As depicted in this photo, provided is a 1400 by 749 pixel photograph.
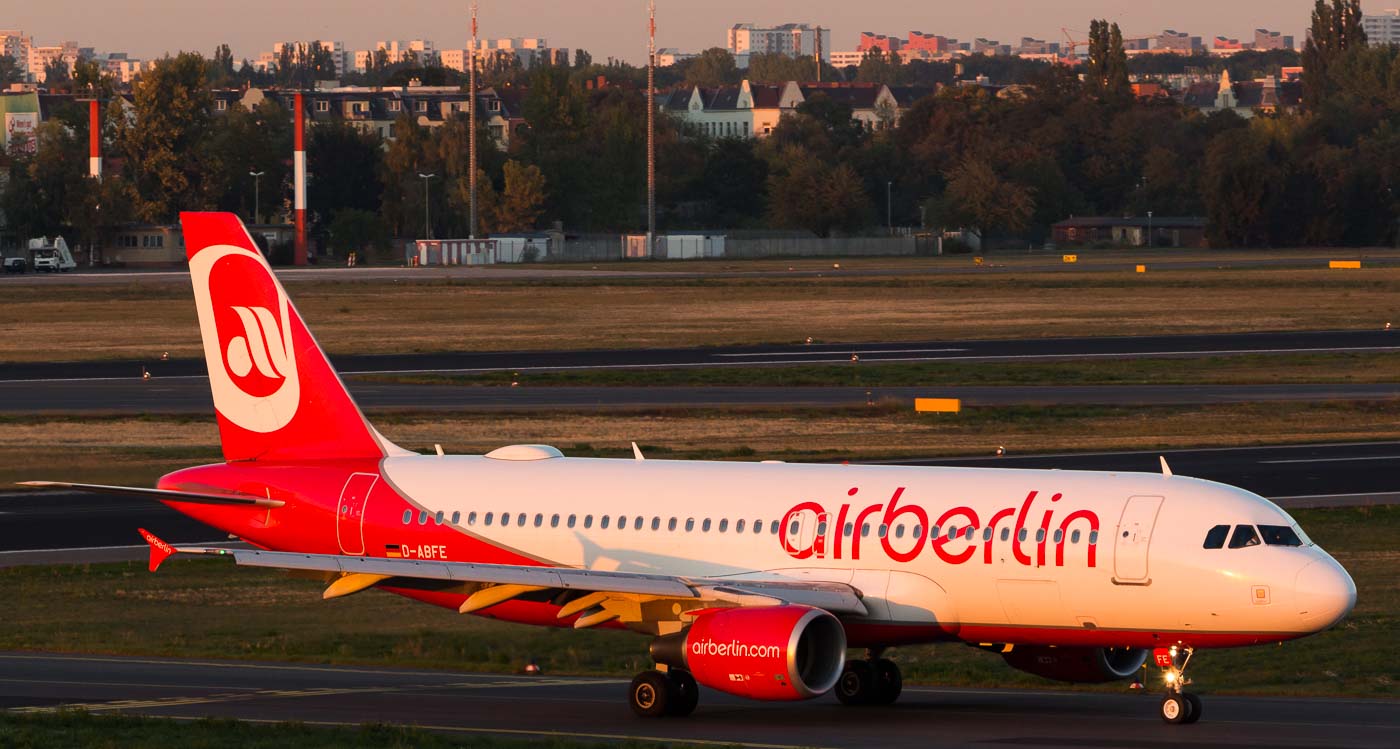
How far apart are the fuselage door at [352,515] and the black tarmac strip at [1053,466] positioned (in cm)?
1348

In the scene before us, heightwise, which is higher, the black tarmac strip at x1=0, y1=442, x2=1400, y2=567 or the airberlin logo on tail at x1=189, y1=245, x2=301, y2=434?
the airberlin logo on tail at x1=189, y1=245, x2=301, y2=434

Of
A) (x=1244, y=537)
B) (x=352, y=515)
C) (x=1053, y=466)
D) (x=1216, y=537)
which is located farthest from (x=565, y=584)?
(x=1053, y=466)

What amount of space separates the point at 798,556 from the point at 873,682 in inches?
95.1

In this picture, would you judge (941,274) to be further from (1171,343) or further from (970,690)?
(970,690)

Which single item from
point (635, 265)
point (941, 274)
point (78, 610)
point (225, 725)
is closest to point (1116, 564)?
point (225, 725)

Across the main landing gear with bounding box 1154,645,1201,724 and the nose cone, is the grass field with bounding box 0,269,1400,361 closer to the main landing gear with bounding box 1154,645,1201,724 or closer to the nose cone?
the main landing gear with bounding box 1154,645,1201,724

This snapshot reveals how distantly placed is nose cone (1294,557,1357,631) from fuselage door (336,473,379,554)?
15705mm

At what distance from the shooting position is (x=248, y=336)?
37188mm

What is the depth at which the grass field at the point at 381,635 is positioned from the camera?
3562cm

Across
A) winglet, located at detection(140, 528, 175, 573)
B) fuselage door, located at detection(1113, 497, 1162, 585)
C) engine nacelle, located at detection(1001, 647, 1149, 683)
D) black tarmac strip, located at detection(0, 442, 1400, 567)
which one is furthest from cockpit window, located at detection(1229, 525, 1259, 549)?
black tarmac strip, located at detection(0, 442, 1400, 567)

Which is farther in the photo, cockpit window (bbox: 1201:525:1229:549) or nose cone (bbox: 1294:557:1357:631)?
cockpit window (bbox: 1201:525:1229:549)

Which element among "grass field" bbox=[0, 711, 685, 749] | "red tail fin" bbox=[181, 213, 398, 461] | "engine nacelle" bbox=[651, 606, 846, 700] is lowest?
"grass field" bbox=[0, 711, 685, 749]

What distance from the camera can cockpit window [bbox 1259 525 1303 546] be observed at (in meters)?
29.0

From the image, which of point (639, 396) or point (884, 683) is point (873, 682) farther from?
point (639, 396)
